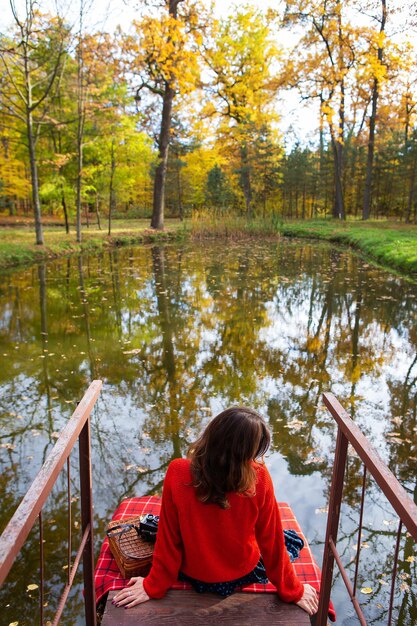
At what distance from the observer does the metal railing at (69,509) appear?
3.67 feet

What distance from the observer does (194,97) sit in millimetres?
22562

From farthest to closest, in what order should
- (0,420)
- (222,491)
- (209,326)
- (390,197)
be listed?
(390,197) < (209,326) < (0,420) < (222,491)

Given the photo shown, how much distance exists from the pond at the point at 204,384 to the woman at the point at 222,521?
0.91 meters

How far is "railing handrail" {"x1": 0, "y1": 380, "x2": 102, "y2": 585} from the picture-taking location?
1.08 meters

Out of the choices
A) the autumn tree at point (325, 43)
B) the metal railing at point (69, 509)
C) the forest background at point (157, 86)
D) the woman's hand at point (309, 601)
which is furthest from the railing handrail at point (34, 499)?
the autumn tree at point (325, 43)

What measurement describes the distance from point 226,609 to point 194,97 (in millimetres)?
23702

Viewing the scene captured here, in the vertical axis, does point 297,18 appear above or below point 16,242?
above

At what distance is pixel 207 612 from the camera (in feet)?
6.67

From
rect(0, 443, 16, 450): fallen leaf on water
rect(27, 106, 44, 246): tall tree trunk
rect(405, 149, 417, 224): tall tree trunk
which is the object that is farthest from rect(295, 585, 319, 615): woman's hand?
rect(405, 149, 417, 224): tall tree trunk

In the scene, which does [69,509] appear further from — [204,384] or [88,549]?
[204,384]

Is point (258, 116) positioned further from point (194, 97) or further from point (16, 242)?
point (16, 242)

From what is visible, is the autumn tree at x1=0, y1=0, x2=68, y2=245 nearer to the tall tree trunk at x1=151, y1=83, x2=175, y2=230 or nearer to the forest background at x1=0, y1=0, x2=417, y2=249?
the forest background at x1=0, y1=0, x2=417, y2=249

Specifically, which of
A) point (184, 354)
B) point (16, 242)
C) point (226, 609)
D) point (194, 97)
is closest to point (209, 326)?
point (184, 354)

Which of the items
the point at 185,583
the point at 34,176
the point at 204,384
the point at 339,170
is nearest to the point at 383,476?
the point at 185,583
